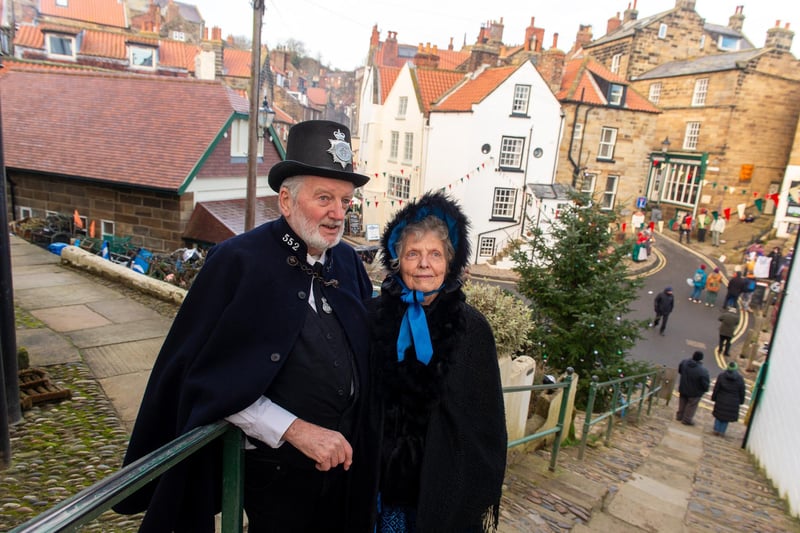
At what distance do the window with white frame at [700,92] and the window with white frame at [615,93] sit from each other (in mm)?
5675

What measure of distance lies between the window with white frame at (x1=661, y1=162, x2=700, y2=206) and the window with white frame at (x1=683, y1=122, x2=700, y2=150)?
1109mm

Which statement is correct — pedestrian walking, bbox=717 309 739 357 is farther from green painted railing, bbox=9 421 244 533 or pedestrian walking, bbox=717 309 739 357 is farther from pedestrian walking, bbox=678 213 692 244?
green painted railing, bbox=9 421 244 533

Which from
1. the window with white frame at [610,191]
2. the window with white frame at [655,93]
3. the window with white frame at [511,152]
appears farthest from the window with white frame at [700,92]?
the window with white frame at [511,152]

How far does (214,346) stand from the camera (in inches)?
72.6

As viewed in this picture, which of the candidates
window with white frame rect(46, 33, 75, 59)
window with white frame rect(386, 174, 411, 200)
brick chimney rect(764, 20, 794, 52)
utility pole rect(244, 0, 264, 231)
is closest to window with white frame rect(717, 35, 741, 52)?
brick chimney rect(764, 20, 794, 52)

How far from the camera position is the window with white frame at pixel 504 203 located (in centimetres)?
2417

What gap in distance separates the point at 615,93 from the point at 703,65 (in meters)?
7.00

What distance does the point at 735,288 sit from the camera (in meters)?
17.4

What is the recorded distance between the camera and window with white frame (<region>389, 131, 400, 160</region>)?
26.7 metres

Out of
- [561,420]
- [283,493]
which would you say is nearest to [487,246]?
[561,420]

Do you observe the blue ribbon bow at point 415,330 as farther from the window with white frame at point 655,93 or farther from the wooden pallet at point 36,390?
the window with white frame at point 655,93

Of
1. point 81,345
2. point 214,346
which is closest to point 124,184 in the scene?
point 81,345

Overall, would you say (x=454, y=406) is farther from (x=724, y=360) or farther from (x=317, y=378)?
(x=724, y=360)

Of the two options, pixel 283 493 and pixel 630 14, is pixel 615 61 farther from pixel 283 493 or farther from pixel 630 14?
pixel 283 493
